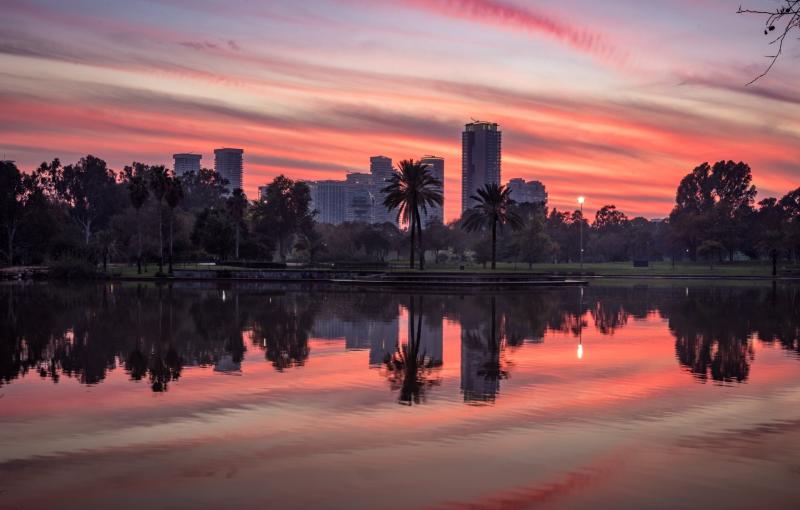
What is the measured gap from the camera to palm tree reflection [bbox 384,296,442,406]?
48.6 feet

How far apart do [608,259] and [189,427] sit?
162168 mm

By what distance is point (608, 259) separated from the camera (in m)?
167

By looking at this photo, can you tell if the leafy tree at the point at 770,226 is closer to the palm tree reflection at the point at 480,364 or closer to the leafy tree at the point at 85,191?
the palm tree reflection at the point at 480,364

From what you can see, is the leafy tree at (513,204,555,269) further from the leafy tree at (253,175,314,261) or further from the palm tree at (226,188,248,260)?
the palm tree at (226,188,248,260)

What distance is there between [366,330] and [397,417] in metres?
14.4

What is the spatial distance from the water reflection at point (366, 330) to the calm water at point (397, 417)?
17 centimetres

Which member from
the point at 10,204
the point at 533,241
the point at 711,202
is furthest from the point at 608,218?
the point at 10,204

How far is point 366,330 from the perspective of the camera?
27.0 metres

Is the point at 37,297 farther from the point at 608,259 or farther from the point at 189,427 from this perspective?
the point at 608,259

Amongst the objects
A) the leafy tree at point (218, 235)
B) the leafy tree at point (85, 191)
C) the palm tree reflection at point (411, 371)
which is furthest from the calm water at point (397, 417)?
the leafy tree at point (85, 191)

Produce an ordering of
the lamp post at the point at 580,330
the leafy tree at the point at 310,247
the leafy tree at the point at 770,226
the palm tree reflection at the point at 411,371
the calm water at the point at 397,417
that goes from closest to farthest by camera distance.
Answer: the calm water at the point at 397,417 → the palm tree reflection at the point at 411,371 → the lamp post at the point at 580,330 → the leafy tree at the point at 310,247 → the leafy tree at the point at 770,226

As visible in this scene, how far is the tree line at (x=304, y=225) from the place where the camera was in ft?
275

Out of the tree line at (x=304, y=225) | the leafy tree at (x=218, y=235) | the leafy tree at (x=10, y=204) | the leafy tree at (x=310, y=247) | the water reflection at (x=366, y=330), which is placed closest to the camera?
the water reflection at (x=366, y=330)

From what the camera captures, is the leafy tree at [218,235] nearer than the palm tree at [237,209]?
No
